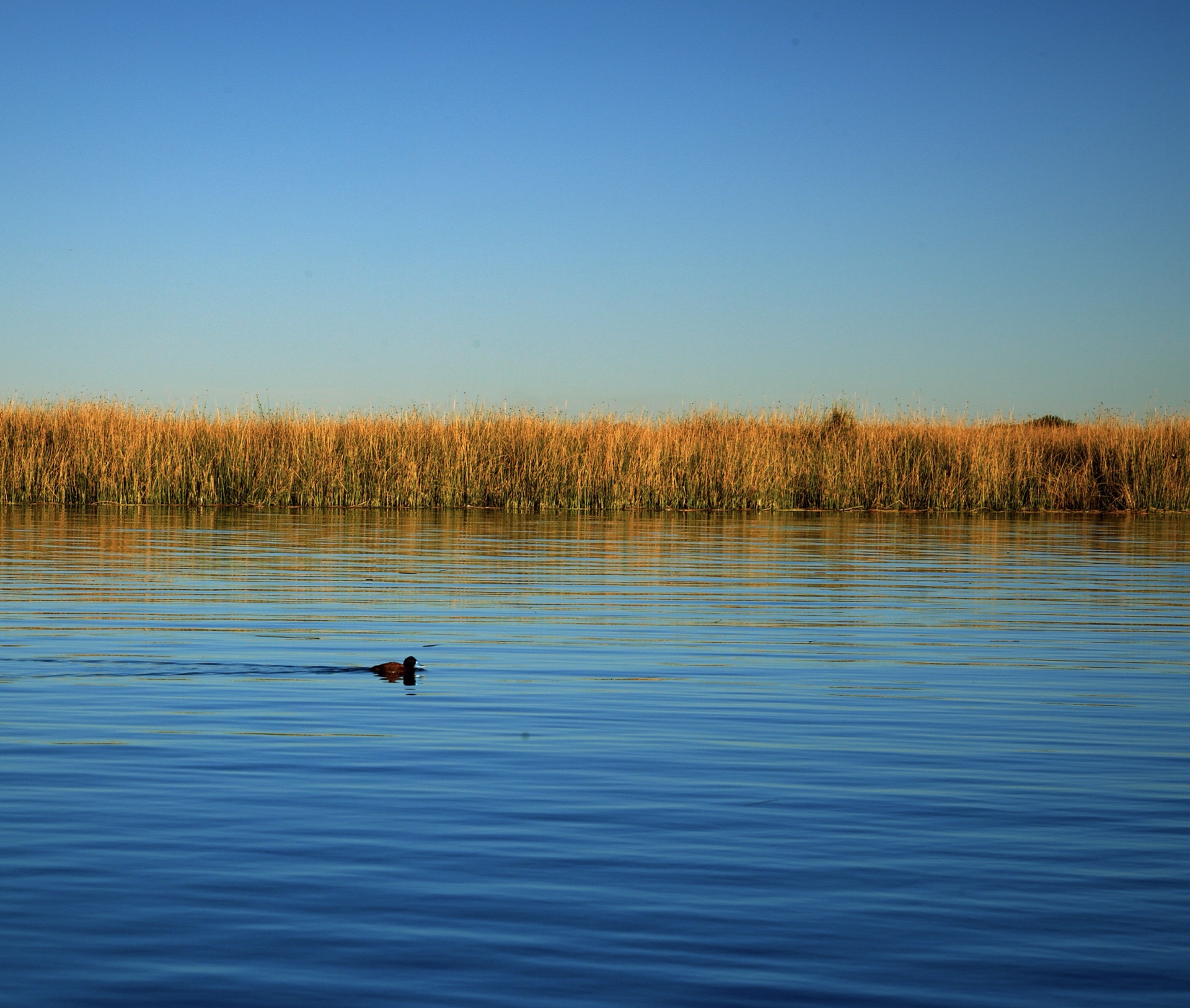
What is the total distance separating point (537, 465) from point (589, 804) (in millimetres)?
20851

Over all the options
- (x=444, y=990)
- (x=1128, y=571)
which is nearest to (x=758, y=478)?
(x=1128, y=571)

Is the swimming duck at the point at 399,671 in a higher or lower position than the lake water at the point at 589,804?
higher

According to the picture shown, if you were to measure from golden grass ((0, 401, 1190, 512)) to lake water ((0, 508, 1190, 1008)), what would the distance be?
14537mm

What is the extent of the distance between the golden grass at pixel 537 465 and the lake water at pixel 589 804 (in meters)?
14.5

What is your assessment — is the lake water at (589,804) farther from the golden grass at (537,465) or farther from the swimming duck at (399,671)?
the golden grass at (537,465)

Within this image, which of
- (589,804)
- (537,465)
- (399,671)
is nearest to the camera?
(589,804)

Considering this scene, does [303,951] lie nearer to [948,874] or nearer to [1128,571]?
[948,874]

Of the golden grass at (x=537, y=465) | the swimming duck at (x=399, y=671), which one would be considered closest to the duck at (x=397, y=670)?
the swimming duck at (x=399, y=671)

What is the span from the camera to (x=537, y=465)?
82.8 feet

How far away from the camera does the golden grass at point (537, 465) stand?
81.4ft

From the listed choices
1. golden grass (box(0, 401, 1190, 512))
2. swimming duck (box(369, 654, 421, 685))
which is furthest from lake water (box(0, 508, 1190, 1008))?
golden grass (box(0, 401, 1190, 512))

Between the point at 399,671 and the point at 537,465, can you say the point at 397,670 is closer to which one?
the point at 399,671

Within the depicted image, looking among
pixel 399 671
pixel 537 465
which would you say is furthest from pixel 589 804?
pixel 537 465

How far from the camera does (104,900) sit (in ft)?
11.3
